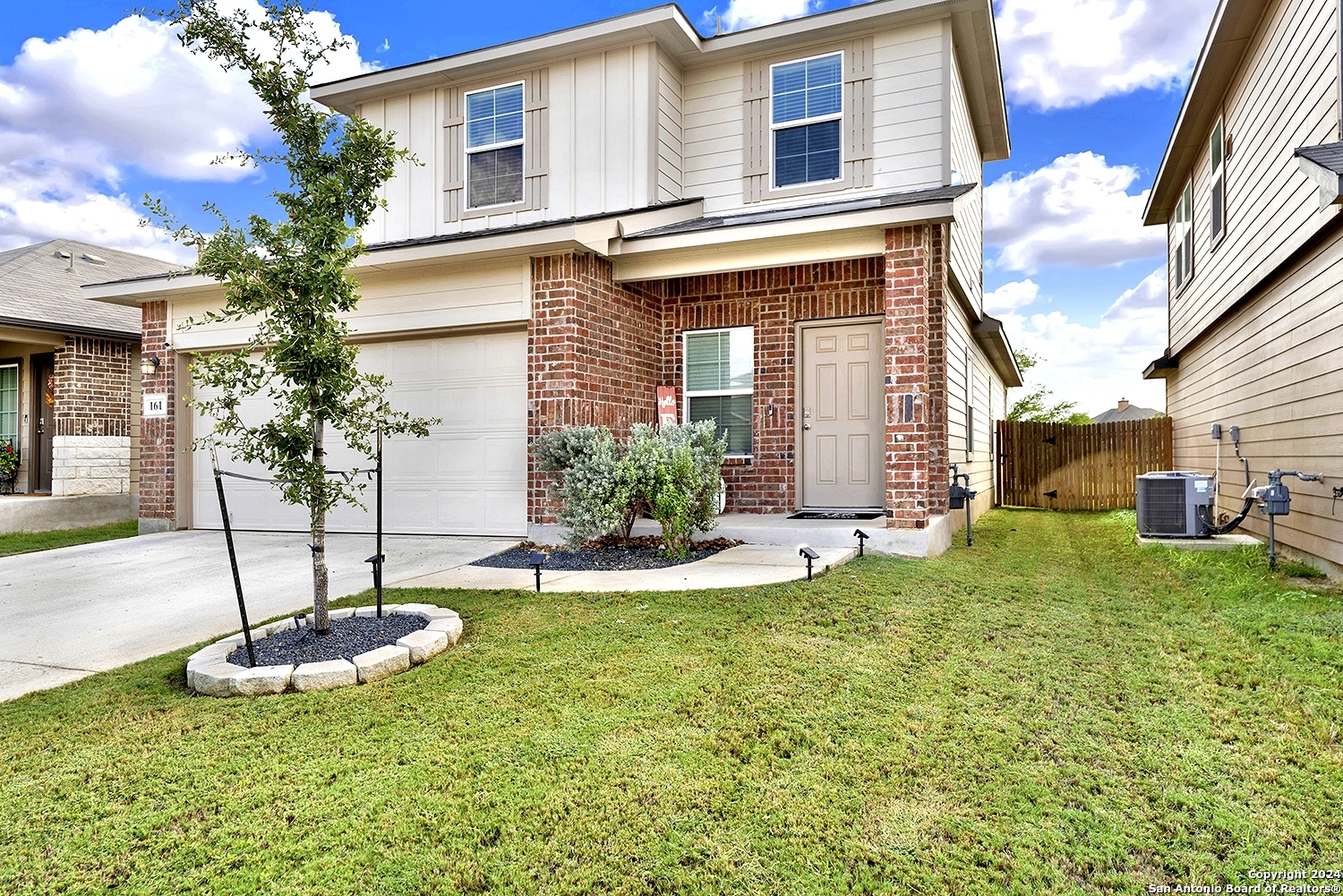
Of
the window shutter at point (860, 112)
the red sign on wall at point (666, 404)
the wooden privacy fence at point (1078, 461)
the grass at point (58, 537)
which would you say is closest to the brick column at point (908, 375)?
the window shutter at point (860, 112)

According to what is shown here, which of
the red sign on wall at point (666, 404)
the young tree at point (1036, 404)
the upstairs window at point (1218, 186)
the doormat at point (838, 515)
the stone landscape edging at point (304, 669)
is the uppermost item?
the upstairs window at point (1218, 186)

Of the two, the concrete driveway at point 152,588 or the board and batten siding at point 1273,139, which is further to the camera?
the board and batten siding at point 1273,139

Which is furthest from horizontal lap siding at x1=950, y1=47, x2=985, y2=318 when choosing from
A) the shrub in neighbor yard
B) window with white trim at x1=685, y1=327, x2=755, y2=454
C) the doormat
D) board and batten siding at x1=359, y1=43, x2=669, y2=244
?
board and batten siding at x1=359, y1=43, x2=669, y2=244

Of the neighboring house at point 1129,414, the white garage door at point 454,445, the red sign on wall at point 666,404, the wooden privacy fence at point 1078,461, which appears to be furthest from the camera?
the neighboring house at point 1129,414

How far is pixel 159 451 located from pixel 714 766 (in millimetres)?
9444

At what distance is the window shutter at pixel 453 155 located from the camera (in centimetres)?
979

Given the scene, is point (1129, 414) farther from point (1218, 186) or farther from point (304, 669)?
point (304, 669)

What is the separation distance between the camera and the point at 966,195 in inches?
265

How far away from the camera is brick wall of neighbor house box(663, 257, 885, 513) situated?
8.30 m

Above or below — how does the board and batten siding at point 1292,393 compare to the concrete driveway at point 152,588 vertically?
above

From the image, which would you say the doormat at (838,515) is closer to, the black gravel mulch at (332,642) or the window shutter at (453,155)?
the black gravel mulch at (332,642)

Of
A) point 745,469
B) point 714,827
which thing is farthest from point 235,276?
point 745,469

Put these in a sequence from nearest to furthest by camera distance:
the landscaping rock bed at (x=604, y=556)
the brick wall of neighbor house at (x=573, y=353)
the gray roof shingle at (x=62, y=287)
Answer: the landscaping rock bed at (x=604, y=556) → the brick wall of neighbor house at (x=573, y=353) → the gray roof shingle at (x=62, y=287)

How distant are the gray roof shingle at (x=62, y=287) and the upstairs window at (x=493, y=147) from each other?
462 cm
